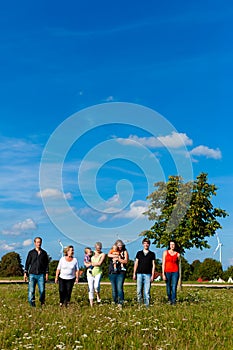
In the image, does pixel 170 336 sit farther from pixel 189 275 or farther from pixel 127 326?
pixel 189 275

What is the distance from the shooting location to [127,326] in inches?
406

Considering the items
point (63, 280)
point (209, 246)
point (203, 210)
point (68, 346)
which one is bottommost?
point (68, 346)

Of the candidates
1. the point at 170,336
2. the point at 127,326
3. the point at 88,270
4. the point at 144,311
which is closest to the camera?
the point at 170,336

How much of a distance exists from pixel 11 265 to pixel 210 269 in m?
19.2

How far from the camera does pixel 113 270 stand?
610 inches

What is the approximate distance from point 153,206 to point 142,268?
60.3 ft

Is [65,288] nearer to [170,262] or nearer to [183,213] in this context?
[170,262]

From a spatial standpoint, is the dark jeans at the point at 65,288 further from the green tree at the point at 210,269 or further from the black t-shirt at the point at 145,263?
the green tree at the point at 210,269

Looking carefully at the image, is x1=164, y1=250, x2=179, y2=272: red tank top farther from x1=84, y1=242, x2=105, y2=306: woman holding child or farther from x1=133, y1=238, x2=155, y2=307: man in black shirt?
x1=84, y1=242, x2=105, y2=306: woman holding child

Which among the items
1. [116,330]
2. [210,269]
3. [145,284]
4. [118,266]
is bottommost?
[116,330]

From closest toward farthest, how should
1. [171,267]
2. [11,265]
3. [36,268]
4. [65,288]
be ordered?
[36,268], [65,288], [171,267], [11,265]

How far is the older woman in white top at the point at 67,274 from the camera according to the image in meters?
15.2

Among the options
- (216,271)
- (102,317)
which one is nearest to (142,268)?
(102,317)

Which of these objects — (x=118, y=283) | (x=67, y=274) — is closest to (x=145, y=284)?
(x=118, y=283)
